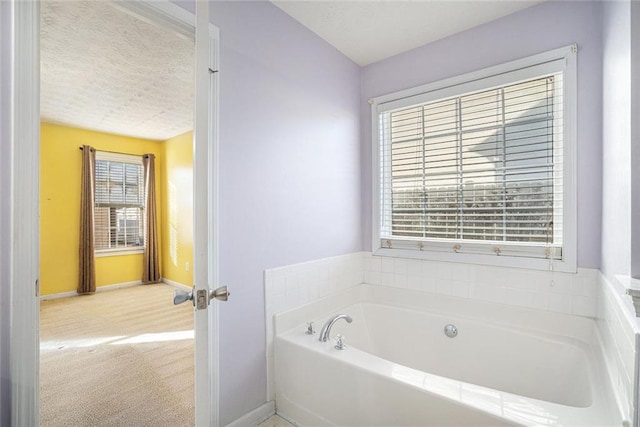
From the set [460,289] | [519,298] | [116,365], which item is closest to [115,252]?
[116,365]

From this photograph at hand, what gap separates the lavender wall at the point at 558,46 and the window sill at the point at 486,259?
0.11 m

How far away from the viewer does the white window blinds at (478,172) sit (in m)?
1.93

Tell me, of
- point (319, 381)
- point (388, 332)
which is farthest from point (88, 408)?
point (388, 332)

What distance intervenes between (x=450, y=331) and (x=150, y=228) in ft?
16.2

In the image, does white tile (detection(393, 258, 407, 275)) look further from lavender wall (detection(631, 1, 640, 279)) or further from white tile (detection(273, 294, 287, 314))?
lavender wall (detection(631, 1, 640, 279))

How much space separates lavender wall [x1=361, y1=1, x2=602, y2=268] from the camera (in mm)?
1743

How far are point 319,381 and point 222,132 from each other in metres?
1.44

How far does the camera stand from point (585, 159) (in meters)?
1.78

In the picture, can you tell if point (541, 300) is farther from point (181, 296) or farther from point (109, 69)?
point (109, 69)

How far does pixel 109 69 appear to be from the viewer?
276cm

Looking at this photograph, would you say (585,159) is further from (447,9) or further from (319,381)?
(319,381)

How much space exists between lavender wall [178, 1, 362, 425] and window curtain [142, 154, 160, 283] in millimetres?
4125

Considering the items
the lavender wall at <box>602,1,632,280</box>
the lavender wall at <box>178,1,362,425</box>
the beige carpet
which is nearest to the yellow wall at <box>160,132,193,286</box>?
the beige carpet

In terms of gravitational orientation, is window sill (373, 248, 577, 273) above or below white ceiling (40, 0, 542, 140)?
below
